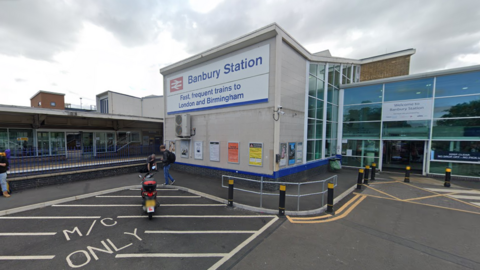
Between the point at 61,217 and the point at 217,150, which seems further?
the point at 217,150

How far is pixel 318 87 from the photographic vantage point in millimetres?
11609

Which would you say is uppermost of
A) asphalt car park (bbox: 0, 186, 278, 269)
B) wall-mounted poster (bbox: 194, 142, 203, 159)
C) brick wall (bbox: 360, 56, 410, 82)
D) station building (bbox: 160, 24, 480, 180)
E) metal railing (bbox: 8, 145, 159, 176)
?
brick wall (bbox: 360, 56, 410, 82)

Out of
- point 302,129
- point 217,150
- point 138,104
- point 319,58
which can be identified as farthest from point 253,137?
point 138,104

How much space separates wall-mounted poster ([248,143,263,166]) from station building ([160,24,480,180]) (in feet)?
0.18

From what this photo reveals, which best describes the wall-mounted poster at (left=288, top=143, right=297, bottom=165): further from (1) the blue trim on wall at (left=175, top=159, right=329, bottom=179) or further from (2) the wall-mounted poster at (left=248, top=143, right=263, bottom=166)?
(2) the wall-mounted poster at (left=248, top=143, right=263, bottom=166)

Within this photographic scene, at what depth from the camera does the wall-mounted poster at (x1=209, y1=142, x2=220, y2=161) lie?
392 inches

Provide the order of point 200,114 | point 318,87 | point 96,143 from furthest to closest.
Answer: point 96,143 < point 318,87 < point 200,114

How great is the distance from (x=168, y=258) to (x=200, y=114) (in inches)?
326

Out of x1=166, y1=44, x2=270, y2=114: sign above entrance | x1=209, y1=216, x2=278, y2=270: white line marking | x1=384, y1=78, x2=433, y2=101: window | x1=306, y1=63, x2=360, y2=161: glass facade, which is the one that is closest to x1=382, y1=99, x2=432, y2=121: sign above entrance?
x1=384, y1=78, x2=433, y2=101: window

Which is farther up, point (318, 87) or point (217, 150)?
point (318, 87)

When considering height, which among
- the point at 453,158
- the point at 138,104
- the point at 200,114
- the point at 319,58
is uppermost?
the point at 319,58

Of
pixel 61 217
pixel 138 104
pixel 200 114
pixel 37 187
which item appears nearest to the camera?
pixel 61 217

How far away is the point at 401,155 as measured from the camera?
13.4 m

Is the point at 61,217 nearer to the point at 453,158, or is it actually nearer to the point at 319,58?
the point at 319,58
